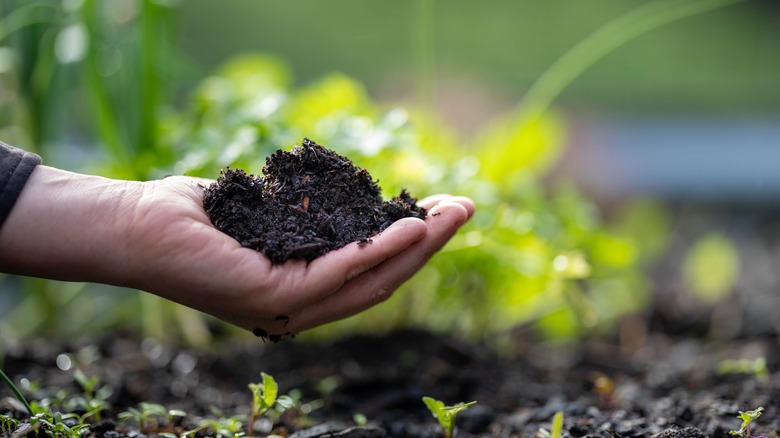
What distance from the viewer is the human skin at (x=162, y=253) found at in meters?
1.03

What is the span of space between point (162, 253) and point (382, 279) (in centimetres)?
34

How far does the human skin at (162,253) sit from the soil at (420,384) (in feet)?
0.94

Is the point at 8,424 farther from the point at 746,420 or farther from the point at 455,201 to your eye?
the point at 746,420

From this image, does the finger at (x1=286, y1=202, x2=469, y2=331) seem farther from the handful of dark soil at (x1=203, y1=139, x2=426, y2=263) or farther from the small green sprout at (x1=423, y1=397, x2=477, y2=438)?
the small green sprout at (x1=423, y1=397, x2=477, y2=438)

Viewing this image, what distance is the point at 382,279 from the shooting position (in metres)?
1.16

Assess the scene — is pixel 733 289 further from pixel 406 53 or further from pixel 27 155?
pixel 406 53

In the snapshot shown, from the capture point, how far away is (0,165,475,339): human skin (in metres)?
1.03

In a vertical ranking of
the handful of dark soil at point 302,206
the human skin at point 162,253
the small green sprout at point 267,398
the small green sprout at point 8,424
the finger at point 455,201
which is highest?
the finger at point 455,201

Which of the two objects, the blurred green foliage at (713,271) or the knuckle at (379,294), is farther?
the blurred green foliage at (713,271)

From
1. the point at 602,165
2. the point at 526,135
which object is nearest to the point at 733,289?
the point at 526,135

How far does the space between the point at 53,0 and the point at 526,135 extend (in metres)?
1.47

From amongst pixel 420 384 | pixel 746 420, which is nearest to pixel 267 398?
pixel 420 384

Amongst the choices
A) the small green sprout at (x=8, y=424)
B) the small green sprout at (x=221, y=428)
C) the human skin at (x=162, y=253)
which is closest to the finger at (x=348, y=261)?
the human skin at (x=162, y=253)

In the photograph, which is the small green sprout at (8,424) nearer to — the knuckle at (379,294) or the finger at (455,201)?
the knuckle at (379,294)
